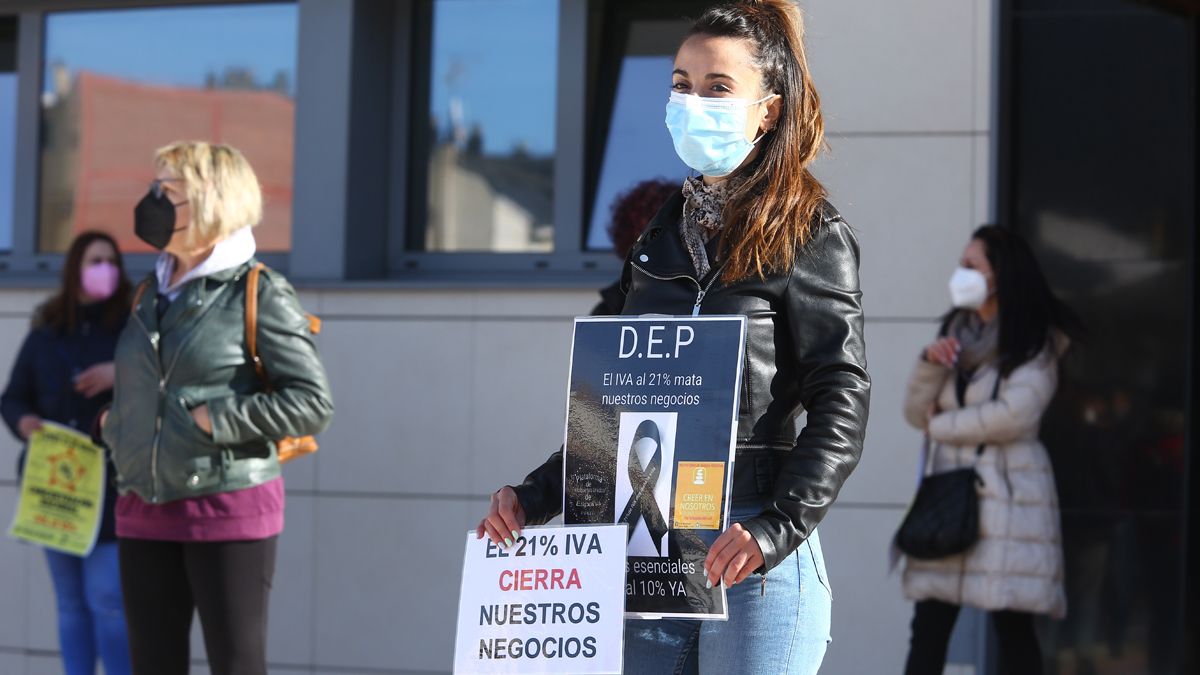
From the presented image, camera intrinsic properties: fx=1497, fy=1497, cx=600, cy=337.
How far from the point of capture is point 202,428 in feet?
13.6

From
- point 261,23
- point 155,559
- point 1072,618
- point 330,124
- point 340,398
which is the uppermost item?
point 261,23

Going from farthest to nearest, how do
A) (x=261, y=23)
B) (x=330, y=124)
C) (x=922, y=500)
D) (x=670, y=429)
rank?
(x=261, y=23) → (x=330, y=124) → (x=922, y=500) → (x=670, y=429)

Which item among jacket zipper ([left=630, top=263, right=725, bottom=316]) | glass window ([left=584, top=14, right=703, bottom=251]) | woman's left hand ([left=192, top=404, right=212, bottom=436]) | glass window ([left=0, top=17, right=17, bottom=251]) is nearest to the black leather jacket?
jacket zipper ([left=630, top=263, right=725, bottom=316])

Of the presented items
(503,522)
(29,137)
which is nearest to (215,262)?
(503,522)

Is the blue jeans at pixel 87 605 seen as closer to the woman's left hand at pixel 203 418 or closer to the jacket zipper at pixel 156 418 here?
the jacket zipper at pixel 156 418

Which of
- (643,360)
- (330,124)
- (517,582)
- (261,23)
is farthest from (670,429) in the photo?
(261,23)

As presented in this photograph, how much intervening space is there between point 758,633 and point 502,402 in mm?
3772

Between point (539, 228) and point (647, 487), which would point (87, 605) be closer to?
point (539, 228)

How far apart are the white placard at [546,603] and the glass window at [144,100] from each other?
460 cm

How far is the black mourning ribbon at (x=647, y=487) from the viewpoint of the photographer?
249 centimetres

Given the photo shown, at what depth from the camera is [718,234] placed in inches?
105

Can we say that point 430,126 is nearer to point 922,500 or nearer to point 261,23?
point 261,23

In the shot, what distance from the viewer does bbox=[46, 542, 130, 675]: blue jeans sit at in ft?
17.5

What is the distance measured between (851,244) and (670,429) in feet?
1.62
